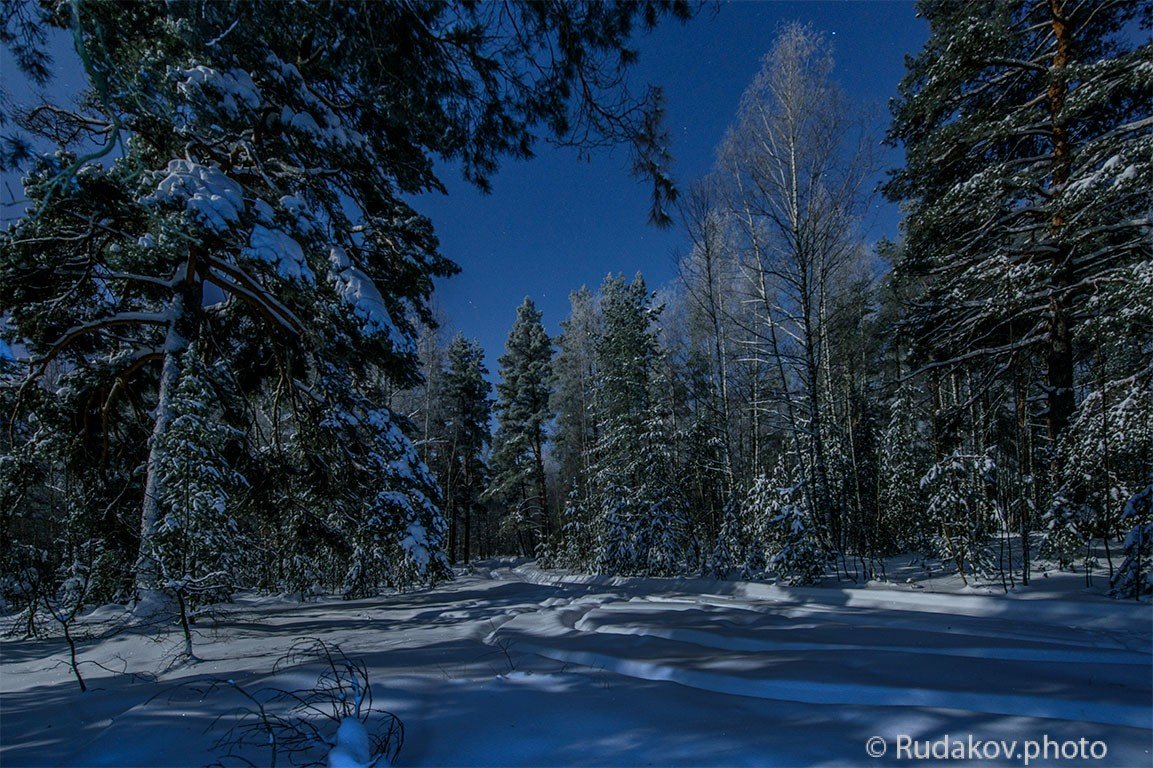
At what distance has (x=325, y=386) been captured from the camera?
6082 mm

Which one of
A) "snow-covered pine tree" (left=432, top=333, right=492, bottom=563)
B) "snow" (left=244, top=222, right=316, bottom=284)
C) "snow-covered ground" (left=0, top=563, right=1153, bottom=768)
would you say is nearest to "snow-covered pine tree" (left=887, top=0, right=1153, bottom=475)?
"snow-covered ground" (left=0, top=563, right=1153, bottom=768)

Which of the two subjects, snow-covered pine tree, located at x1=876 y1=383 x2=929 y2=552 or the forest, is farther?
snow-covered pine tree, located at x1=876 y1=383 x2=929 y2=552

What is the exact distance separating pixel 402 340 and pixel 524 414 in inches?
657

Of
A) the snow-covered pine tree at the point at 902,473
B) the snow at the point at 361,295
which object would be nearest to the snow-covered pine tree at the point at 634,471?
the snow-covered pine tree at the point at 902,473

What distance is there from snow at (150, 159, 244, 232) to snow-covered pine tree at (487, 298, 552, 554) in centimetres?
1717

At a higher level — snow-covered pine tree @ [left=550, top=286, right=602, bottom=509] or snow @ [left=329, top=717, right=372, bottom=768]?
snow-covered pine tree @ [left=550, top=286, right=602, bottom=509]

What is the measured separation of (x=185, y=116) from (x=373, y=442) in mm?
4122

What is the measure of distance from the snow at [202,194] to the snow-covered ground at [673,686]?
3973 mm

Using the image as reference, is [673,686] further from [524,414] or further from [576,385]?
[524,414]

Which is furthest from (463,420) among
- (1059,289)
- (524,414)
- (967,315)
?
(1059,289)

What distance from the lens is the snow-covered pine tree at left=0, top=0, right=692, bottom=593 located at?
3223 mm

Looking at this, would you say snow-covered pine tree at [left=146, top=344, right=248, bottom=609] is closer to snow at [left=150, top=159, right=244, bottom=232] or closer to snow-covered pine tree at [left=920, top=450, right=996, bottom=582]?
snow at [left=150, top=159, right=244, bottom=232]

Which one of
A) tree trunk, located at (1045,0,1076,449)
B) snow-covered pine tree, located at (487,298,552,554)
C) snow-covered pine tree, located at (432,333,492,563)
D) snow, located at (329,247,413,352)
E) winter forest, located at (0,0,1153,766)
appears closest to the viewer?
winter forest, located at (0,0,1153,766)

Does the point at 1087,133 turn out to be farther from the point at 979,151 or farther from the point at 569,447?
the point at 569,447
